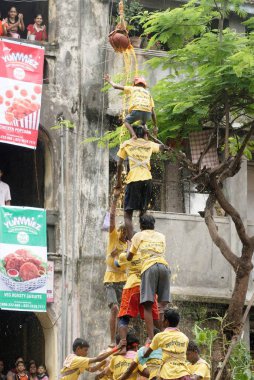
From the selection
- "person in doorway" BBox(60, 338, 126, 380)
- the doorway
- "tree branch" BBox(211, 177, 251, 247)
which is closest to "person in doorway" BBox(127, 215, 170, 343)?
"person in doorway" BBox(60, 338, 126, 380)

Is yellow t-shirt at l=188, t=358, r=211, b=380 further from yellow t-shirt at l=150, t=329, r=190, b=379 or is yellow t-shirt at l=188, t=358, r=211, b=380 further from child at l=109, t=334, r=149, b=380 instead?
yellow t-shirt at l=150, t=329, r=190, b=379

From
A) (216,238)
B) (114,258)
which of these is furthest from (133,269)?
(216,238)

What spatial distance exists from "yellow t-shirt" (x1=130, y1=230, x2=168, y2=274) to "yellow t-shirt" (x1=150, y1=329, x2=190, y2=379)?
1.31 m

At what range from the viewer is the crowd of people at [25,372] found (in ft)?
86.2

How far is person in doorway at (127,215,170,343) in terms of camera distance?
18.2 meters

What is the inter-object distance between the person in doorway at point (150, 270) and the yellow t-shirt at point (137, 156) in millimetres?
1329

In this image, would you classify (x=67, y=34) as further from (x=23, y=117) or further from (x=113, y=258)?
(x=113, y=258)

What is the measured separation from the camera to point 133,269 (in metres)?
19.0

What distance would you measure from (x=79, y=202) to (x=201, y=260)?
9.90ft

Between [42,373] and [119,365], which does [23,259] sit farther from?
[119,365]

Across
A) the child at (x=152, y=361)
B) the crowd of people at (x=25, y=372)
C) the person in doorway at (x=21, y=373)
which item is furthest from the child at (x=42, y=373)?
the child at (x=152, y=361)

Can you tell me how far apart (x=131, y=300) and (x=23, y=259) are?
8.19 meters

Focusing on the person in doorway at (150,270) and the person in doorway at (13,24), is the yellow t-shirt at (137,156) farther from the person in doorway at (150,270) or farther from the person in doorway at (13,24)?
the person in doorway at (13,24)

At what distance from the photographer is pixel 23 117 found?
1073 inches
